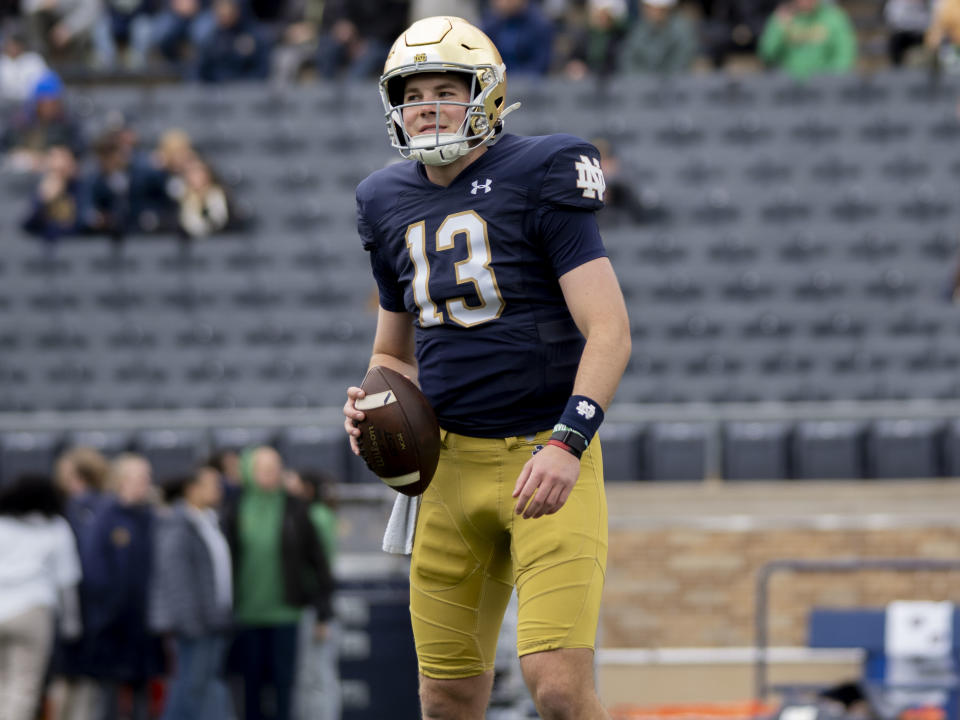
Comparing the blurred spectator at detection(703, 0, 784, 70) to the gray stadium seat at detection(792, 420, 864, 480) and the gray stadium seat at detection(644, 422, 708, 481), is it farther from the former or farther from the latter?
the gray stadium seat at detection(644, 422, 708, 481)

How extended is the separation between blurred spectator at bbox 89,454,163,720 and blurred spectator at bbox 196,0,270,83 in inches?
273

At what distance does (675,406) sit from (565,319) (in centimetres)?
766

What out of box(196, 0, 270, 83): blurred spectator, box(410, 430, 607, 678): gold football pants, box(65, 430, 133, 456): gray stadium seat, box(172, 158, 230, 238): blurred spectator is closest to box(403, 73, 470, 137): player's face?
box(410, 430, 607, 678): gold football pants

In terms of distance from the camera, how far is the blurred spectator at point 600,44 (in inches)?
533

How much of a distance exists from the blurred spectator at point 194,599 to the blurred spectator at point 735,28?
7.70 metres

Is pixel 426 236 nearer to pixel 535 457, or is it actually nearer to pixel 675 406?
pixel 535 457

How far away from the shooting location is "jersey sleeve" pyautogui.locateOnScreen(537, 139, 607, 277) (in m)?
3.40

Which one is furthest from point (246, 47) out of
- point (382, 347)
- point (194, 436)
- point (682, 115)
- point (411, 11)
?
point (382, 347)

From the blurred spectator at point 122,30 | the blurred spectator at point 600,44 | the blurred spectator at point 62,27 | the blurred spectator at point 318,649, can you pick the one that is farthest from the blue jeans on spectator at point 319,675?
the blurred spectator at point 62,27

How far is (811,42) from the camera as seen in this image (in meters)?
13.5

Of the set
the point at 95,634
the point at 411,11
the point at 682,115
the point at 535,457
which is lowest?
the point at 95,634

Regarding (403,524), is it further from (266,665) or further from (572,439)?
(266,665)

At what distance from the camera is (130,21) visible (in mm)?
15562

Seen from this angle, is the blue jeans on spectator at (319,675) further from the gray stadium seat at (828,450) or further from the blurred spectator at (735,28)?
the blurred spectator at (735,28)
